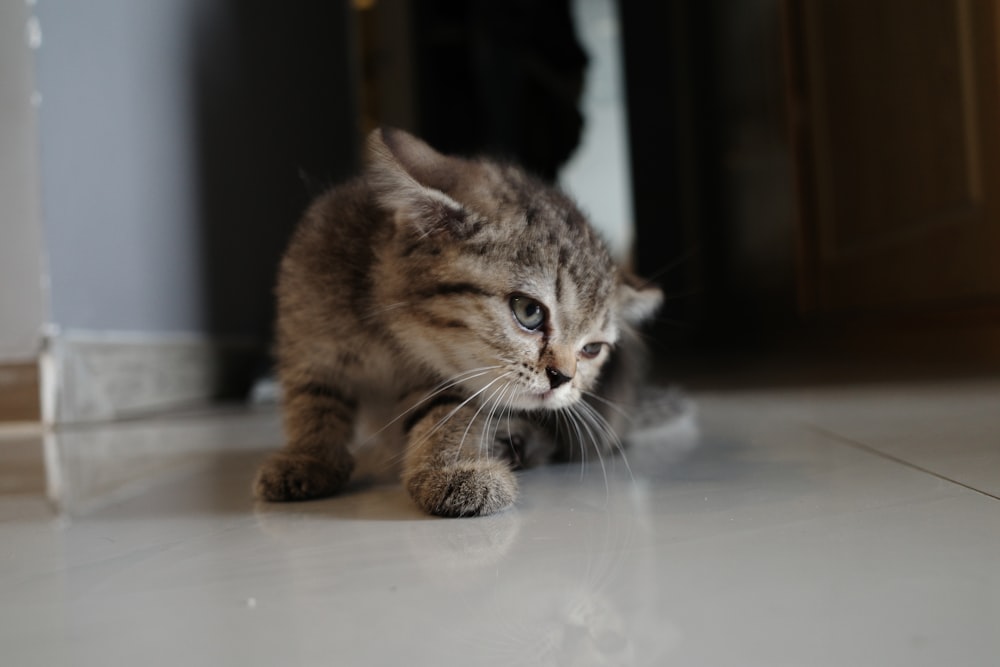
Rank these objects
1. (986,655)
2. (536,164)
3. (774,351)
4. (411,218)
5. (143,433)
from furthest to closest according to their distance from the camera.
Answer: (536,164) → (774,351) → (143,433) → (411,218) → (986,655)

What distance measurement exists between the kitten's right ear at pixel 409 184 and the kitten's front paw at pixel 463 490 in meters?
0.34

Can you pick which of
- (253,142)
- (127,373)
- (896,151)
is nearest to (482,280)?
(127,373)

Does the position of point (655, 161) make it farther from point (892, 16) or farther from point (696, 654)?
point (696, 654)

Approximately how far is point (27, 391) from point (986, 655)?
222cm

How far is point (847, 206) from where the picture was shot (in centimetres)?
307

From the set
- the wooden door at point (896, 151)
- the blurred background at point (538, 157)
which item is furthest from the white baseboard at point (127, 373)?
the wooden door at point (896, 151)

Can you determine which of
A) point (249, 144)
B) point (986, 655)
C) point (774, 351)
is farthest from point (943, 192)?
point (249, 144)

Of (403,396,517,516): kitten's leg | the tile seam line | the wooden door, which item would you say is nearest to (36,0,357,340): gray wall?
(403,396,517,516): kitten's leg

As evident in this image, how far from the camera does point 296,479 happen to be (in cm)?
112

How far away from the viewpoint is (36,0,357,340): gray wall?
215 cm

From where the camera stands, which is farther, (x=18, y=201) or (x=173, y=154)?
(x=173, y=154)

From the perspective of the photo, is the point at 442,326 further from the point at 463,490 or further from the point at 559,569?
the point at 559,569

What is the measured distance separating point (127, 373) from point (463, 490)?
1781 millimetres

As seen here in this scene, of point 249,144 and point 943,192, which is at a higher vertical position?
point 249,144
